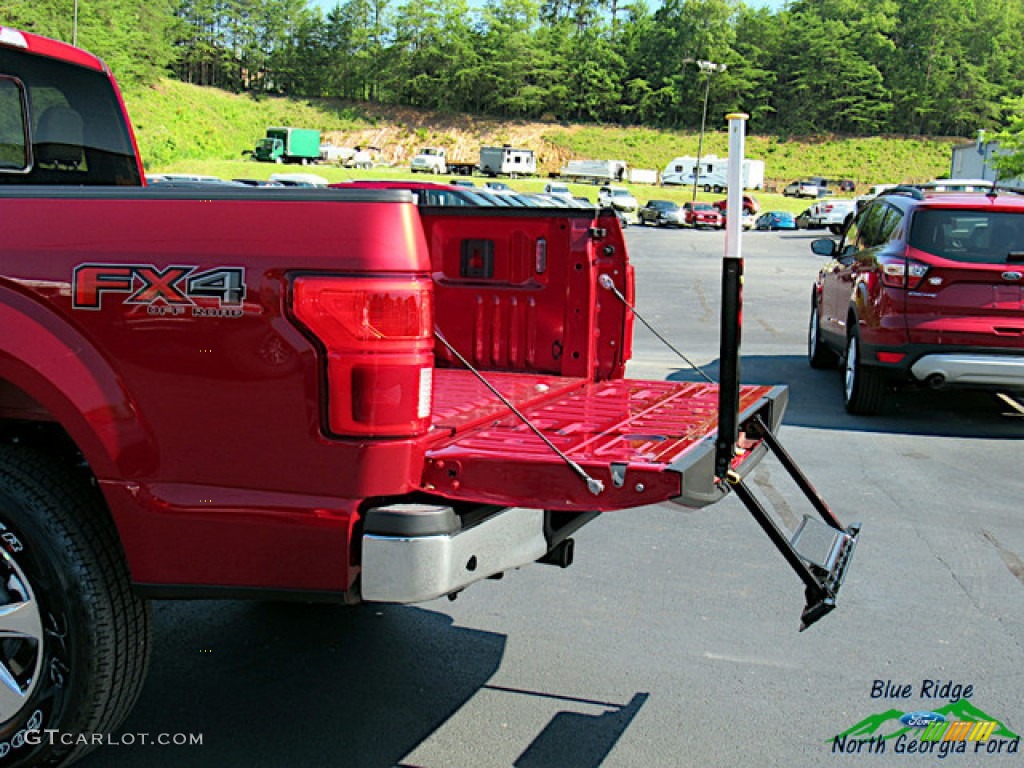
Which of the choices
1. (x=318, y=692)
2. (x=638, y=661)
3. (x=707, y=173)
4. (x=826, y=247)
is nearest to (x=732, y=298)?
(x=638, y=661)

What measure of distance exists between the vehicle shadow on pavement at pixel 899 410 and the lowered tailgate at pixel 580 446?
4822 mm

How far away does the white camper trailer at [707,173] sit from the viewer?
81562 millimetres

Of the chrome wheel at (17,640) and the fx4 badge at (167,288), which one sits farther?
the chrome wheel at (17,640)

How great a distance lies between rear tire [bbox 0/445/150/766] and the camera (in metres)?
2.89

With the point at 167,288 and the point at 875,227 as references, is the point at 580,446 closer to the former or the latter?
the point at 167,288

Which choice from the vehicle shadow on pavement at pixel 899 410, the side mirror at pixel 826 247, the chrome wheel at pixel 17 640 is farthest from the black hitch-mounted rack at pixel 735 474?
the side mirror at pixel 826 247

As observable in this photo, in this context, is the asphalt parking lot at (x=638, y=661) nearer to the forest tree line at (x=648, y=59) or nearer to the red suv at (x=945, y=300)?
the red suv at (x=945, y=300)

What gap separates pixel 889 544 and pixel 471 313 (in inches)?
98.9

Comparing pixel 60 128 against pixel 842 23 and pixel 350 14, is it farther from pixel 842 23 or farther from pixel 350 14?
pixel 350 14

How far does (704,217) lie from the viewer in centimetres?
5125

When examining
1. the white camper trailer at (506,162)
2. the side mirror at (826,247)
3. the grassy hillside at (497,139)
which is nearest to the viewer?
the side mirror at (826,247)

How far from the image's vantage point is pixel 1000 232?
8.43 m

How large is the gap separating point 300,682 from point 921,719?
212 centimetres

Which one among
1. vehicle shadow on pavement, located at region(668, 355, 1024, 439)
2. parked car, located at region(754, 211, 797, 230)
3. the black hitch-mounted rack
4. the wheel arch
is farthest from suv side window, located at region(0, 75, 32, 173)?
parked car, located at region(754, 211, 797, 230)
